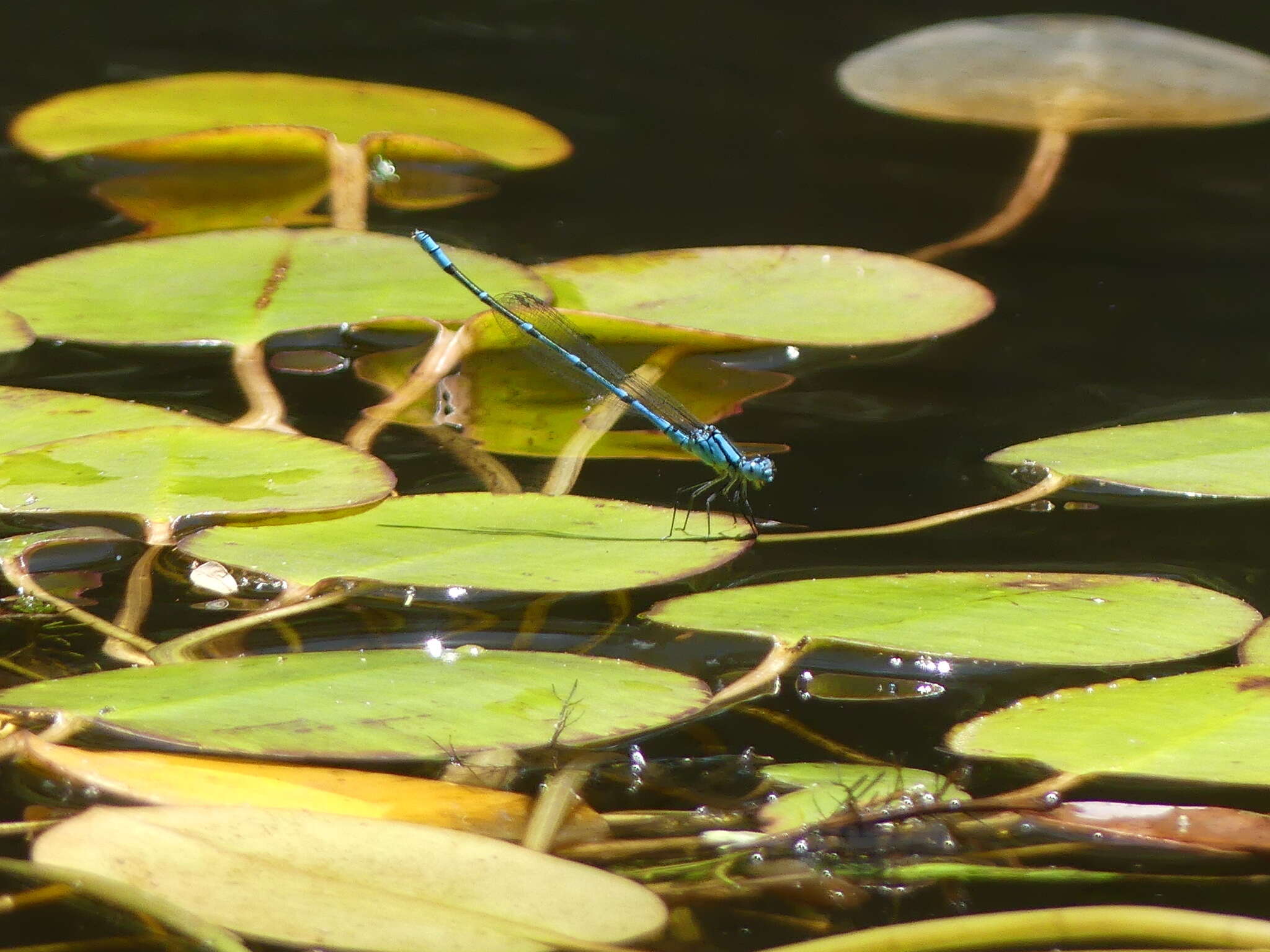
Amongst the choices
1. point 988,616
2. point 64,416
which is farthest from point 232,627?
point 988,616

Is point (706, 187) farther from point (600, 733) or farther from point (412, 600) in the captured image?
point (600, 733)

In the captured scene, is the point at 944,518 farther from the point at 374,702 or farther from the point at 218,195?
the point at 218,195

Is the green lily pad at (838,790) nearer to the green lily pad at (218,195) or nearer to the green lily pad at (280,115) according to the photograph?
the green lily pad at (218,195)

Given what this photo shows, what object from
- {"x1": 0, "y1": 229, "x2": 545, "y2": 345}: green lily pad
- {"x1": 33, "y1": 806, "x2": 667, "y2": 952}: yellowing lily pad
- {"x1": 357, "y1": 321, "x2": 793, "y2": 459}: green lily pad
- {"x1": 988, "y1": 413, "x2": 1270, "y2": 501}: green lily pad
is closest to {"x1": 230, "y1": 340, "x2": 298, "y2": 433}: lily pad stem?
{"x1": 0, "y1": 229, "x2": 545, "y2": 345}: green lily pad

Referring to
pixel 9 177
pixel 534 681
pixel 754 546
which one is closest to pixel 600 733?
pixel 534 681

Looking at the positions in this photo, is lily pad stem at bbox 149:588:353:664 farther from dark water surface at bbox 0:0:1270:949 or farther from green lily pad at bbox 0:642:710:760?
dark water surface at bbox 0:0:1270:949
